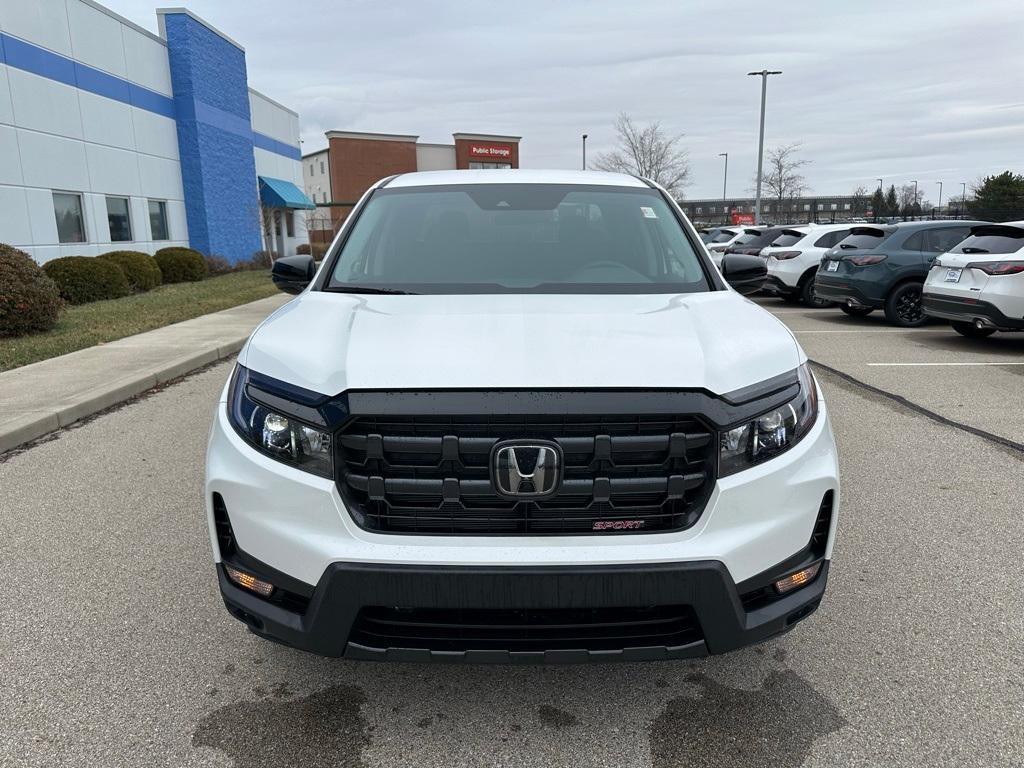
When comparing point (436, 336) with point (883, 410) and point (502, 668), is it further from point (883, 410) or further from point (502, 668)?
point (883, 410)

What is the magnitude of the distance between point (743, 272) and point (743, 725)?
2234mm

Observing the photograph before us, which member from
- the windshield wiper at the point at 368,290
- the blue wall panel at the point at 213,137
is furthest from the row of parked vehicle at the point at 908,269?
the blue wall panel at the point at 213,137

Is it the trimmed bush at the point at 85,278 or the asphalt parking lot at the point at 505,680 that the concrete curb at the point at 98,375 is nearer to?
the asphalt parking lot at the point at 505,680

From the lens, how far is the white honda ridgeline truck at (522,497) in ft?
6.89

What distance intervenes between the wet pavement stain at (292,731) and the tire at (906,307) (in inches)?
457

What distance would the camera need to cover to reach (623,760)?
7.55 feet

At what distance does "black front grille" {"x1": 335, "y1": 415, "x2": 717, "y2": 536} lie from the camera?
2.13m

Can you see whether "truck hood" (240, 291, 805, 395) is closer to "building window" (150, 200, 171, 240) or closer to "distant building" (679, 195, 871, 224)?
"building window" (150, 200, 171, 240)

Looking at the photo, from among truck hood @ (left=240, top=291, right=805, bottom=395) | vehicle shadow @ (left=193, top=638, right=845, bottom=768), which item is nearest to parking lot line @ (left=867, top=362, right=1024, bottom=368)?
truck hood @ (left=240, top=291, right=805, bottom=395)

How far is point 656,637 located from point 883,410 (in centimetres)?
529

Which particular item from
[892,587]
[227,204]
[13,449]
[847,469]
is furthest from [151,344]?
[227,204]

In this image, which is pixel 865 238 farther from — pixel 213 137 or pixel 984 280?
pixel 213 137

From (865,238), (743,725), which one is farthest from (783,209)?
(743,725)

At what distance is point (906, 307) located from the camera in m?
12.0
